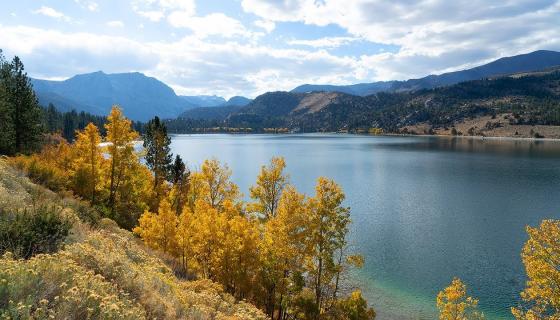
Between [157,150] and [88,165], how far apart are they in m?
20.8

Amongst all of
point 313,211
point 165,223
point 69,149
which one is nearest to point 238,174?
point 69,149

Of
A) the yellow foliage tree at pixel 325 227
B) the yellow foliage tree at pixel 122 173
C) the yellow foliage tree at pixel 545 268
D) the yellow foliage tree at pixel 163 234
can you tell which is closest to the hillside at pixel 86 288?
the yellow foliage tree at pixel 325 227

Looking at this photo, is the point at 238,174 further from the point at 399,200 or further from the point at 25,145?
the point at 25,145

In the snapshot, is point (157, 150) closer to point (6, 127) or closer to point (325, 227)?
point (6, 127)

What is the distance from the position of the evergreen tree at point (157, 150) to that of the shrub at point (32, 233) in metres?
45.7

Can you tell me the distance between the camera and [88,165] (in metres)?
41.0

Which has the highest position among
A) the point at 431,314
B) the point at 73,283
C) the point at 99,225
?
the point at 73,283

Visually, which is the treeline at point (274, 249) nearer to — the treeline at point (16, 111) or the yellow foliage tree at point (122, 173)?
the yellow foliage tree at point (122, 173)

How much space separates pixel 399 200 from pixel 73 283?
2910 inches

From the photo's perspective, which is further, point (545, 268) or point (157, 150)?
point (157, 150)

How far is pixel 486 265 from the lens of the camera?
144 ft

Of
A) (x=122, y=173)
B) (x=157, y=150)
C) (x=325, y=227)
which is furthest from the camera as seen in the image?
(x=157, y=150)

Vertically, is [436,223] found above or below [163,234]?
below

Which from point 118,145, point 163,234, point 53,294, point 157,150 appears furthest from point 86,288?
point 157,150
